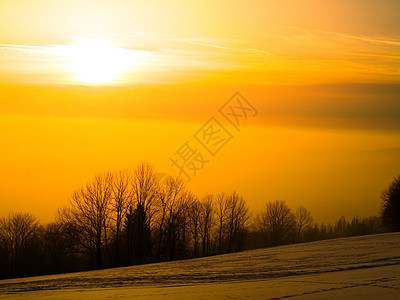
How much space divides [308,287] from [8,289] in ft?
32.5

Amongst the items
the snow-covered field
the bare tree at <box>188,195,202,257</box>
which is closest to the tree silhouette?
the bare tree at <box>188,195,202,257</box>

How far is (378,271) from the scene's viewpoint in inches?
675

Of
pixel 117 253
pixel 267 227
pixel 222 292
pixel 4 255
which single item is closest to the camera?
pixel 222 292

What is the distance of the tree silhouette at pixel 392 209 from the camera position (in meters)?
65.1

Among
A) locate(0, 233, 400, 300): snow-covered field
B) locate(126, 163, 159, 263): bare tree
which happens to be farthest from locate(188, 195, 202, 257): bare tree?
locate(0, 233, 400, 300): snow-covered field

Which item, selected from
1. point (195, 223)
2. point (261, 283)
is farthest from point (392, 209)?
point (261, 283)

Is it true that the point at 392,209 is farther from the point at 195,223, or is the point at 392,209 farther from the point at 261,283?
the point at 261,283

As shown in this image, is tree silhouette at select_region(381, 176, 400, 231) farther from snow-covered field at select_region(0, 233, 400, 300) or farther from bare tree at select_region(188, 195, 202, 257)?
snow-covered field at select_region(0, 233, 400, 300)

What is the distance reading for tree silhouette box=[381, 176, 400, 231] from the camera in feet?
214

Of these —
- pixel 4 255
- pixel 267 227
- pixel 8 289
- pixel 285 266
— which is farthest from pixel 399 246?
pixel 267 227

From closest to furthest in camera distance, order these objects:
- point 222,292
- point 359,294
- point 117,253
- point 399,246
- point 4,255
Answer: point 359,294, point 222,292, point 399,246, point 117,253, point 4,255

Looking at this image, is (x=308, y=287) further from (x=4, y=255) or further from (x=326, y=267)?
(x=4, y=255)

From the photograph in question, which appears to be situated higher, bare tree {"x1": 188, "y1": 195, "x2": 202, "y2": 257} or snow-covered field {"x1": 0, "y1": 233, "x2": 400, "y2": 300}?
bare tree {"x1": 188, "y1": 195, "x2": 202, "y2": 257}

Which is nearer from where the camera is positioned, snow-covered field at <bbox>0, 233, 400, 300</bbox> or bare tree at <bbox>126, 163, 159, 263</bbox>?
snow-covered field at <bbox>0, 233, 400, 300</bbox>
